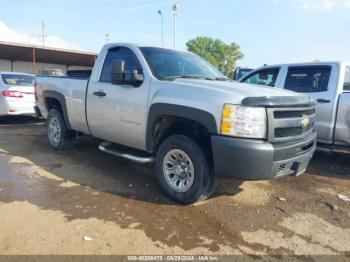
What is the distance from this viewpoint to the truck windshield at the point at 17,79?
33.1 feet

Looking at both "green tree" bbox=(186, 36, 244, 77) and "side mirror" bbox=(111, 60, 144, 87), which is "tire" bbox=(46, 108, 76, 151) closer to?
"side mirror" bbox=(111, 60, 144, 87)

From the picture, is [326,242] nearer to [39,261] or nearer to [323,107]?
[39,261]

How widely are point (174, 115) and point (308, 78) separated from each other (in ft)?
11.6

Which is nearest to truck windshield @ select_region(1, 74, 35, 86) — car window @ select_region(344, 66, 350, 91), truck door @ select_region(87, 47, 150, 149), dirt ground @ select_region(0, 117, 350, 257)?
dirt ground @ select_region(0, 117, 350, 257)

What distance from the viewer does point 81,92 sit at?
586 cm

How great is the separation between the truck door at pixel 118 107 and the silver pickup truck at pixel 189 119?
0.01m

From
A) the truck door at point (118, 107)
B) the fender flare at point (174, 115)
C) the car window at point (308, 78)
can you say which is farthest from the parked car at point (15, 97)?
the car window at point (308, 78)

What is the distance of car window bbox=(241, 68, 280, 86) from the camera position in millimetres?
7152

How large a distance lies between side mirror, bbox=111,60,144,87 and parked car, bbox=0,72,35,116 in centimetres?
614

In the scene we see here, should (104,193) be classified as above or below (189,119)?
below

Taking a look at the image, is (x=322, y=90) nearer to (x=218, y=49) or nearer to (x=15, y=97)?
(x=15, y=97)

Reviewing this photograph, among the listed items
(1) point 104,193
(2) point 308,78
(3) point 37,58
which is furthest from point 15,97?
(3) point 37,58

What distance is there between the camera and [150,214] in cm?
407

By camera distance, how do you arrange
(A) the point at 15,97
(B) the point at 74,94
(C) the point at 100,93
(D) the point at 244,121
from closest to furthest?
(D) the point at 244,121
(C) the point at 100,93
(B) the point at 74,94
(A) the point at 15,97
